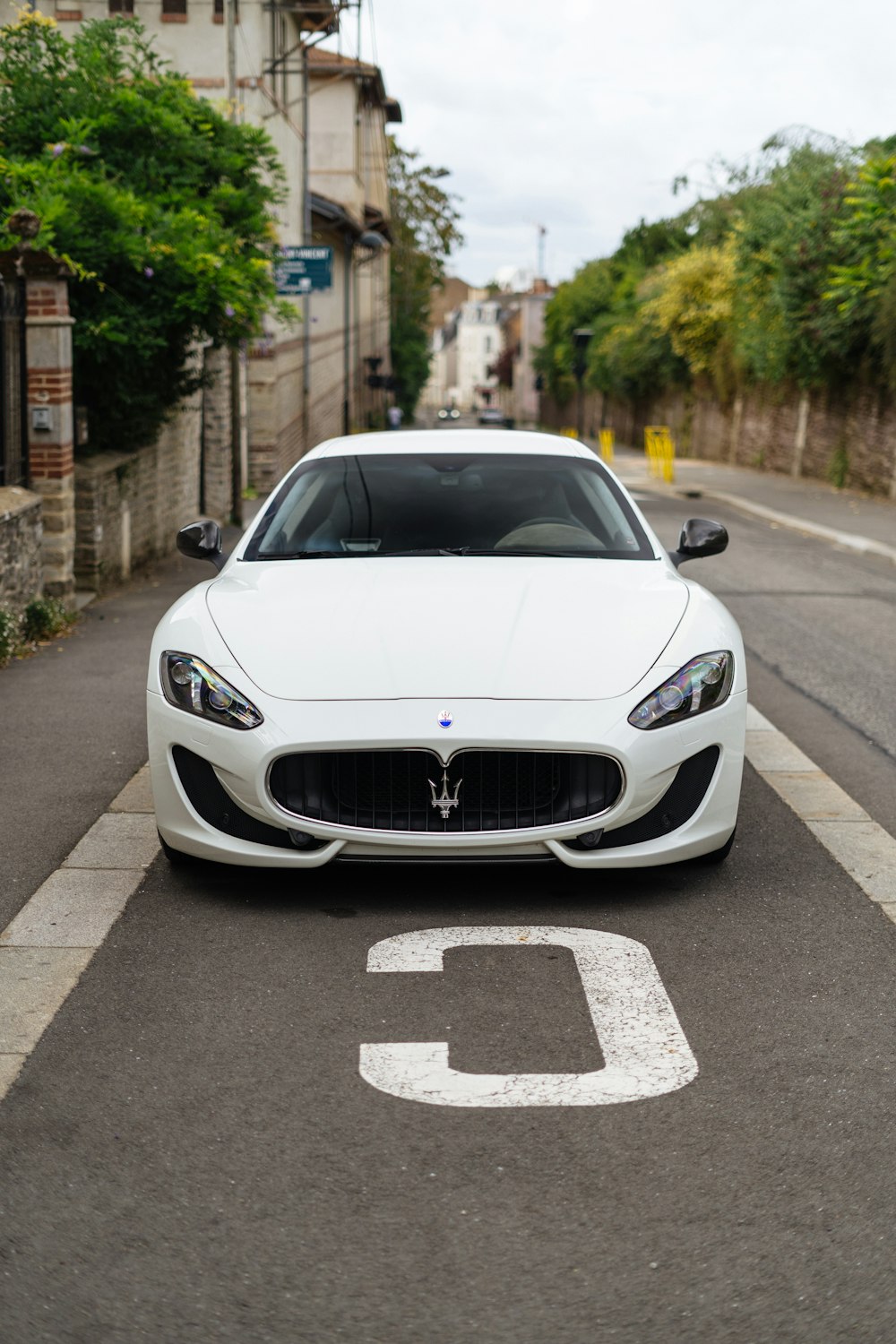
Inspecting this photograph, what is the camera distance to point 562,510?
5914 mm

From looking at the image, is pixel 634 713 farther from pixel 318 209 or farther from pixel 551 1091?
pixel 318 209

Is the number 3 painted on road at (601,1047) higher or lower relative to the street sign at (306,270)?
lower

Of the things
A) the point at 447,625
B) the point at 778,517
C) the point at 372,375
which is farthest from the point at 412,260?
the point at 447,625

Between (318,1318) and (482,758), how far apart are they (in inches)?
82.9

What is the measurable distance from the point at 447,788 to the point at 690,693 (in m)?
0.81

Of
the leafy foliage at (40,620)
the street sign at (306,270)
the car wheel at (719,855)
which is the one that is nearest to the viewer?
the car wheel at (719,855)

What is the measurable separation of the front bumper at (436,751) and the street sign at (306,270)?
62.8ft

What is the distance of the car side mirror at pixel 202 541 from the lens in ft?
18.7

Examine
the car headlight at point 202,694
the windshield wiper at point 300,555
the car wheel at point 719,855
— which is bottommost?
the car wheel at point 719,855

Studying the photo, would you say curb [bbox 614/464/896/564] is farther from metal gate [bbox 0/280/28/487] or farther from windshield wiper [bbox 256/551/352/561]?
windshield wiper [bbox 256/551/352/561]

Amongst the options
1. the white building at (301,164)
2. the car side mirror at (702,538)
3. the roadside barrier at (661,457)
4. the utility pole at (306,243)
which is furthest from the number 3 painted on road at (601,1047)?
the roadside barrier at (661,457)

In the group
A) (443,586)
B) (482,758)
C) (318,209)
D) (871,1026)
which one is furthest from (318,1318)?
(318,209)

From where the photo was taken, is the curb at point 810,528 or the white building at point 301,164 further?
the white building at point 301,164

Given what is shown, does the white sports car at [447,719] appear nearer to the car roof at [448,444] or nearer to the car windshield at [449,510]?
the car windshield at [449,510]
